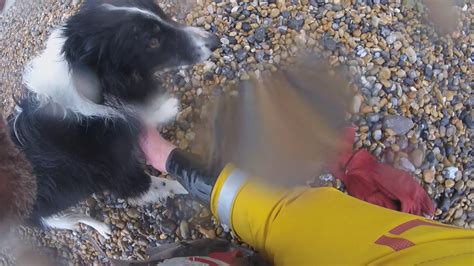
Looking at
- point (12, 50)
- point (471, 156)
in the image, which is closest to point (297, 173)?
point (471, 156)

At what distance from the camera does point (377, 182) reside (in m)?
1.41

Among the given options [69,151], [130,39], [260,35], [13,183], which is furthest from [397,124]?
[13,183]

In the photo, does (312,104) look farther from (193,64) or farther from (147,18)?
(147,18)

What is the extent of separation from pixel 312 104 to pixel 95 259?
0.92 m

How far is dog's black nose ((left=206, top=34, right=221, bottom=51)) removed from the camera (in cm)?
151

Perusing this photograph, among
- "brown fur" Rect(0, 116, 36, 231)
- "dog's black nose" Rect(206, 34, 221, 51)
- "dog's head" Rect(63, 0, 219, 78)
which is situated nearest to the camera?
"brown fur" Rect(0, 116, 36, 231)

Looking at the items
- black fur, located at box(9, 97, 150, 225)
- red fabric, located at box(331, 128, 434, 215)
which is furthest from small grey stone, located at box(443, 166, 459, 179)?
black fur, located at box(9, 97, 150, 225)

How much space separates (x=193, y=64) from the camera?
1.51 m

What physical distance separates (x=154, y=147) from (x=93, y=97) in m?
0.26

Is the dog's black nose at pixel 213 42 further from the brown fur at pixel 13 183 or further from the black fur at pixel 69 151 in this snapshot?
the brown fur at pixel 13 183

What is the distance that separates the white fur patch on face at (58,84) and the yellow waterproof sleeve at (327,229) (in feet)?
1.37

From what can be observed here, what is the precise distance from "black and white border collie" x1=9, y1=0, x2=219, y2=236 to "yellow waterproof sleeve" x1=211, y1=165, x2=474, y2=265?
0.36 metres

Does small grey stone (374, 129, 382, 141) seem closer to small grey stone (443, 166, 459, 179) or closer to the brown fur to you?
small grey stone (443, 166, 459, 179)

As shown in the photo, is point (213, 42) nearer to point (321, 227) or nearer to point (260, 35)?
point (260, 35)
